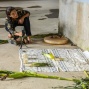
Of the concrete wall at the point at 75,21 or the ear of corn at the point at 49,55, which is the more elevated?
the concrete wall at the point at 75,21

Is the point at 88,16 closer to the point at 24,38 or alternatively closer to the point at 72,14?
the point at 72,14

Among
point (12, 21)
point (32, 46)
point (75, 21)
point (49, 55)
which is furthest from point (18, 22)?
point (49, 55)

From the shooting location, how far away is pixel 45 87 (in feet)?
11.8

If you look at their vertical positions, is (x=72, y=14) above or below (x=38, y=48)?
above

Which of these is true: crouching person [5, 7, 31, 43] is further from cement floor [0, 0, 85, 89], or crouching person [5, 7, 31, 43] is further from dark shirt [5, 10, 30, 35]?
cement floor [0, 0, 85, 89]

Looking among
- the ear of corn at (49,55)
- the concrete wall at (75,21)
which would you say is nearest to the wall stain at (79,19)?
the concrete wall at (75,21)

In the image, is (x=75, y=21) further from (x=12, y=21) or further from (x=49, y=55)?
(x=12, y=21)

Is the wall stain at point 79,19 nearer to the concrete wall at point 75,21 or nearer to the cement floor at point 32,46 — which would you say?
the concrete wall at point 75,21

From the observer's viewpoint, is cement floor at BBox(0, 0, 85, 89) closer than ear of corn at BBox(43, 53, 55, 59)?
Yes

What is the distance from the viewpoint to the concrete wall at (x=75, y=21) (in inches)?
202

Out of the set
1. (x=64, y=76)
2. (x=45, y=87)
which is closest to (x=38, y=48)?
(x=64, y=76)

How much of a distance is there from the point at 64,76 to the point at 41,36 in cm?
253

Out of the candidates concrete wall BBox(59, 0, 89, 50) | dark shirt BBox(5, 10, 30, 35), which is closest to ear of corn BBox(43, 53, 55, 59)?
concrete wall BBox(59, 0, 89, 50)

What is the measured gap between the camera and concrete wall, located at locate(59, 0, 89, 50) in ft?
16.9
